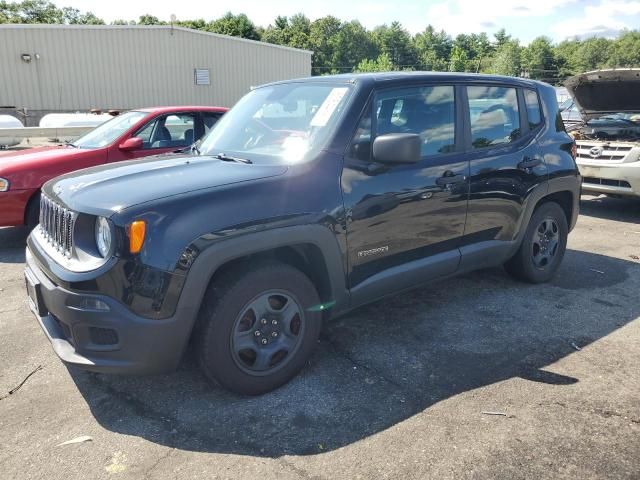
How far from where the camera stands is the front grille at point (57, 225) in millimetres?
2799

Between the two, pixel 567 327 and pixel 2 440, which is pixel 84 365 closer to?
pixel 2 440

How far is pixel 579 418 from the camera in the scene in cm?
282

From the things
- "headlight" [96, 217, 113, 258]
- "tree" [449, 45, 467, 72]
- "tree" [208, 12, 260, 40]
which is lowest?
"headlight" [96, 217, 113, 258]

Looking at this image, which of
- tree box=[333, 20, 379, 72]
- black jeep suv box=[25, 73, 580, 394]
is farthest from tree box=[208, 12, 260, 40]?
black jeep suv box=[25, 73, 580, 394]

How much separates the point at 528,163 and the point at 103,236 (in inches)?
132

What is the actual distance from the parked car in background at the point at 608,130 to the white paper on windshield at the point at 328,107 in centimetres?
565

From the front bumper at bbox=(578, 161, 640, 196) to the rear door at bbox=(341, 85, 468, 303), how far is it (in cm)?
468

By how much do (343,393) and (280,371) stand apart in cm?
39

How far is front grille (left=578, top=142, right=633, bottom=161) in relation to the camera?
750cm

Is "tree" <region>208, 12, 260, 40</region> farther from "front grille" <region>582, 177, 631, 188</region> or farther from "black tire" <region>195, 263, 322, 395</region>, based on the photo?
"black tire" <region>195, 263, 322, 395</region>

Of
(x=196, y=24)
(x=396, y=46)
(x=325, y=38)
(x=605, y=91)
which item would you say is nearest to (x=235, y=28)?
(x=196, y=24)

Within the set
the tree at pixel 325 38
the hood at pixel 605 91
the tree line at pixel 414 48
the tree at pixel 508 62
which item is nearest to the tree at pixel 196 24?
the tree line at pixel 414 48

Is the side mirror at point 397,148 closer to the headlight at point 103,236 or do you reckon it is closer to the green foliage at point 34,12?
the headlight at point 103,236

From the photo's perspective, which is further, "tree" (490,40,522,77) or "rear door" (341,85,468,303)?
"tree" (490,40,522,77)
